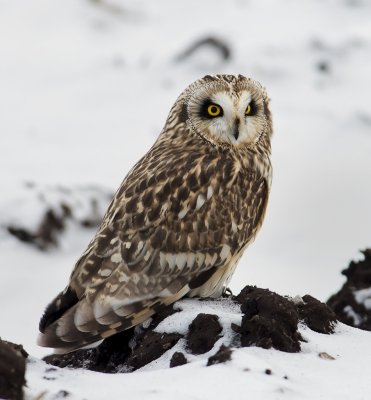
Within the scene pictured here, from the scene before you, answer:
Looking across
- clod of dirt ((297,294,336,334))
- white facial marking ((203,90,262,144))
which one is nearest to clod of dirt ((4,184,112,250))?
white facial marking ((203,90,262,144))

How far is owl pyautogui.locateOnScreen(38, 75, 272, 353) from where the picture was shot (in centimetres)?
560

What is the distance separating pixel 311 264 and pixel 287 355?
5030mm

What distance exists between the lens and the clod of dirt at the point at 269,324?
16.1 ft

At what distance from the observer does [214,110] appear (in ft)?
20.4

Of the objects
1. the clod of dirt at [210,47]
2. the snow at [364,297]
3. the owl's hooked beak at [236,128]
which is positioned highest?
the clod of dirt at [210,47]

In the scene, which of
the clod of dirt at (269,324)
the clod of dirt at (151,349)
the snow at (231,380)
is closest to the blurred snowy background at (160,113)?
the clod of dirt at (151,349)

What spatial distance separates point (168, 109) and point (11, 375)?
8752mm

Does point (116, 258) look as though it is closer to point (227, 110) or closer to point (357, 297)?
point (227, 110)

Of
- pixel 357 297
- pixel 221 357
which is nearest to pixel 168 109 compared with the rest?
pixel 357 297

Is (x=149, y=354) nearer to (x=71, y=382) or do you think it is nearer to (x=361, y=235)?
(x=71, y=382)

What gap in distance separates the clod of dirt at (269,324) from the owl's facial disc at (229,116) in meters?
1.33

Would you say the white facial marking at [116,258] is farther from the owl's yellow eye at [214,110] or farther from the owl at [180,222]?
the owl's yellow eye at [214,110]

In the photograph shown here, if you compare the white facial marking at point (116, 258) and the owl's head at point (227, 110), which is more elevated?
the owl's head at point (227, 110)

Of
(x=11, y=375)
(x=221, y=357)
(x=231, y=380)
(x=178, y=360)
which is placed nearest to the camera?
→ (x=11, y=375)
